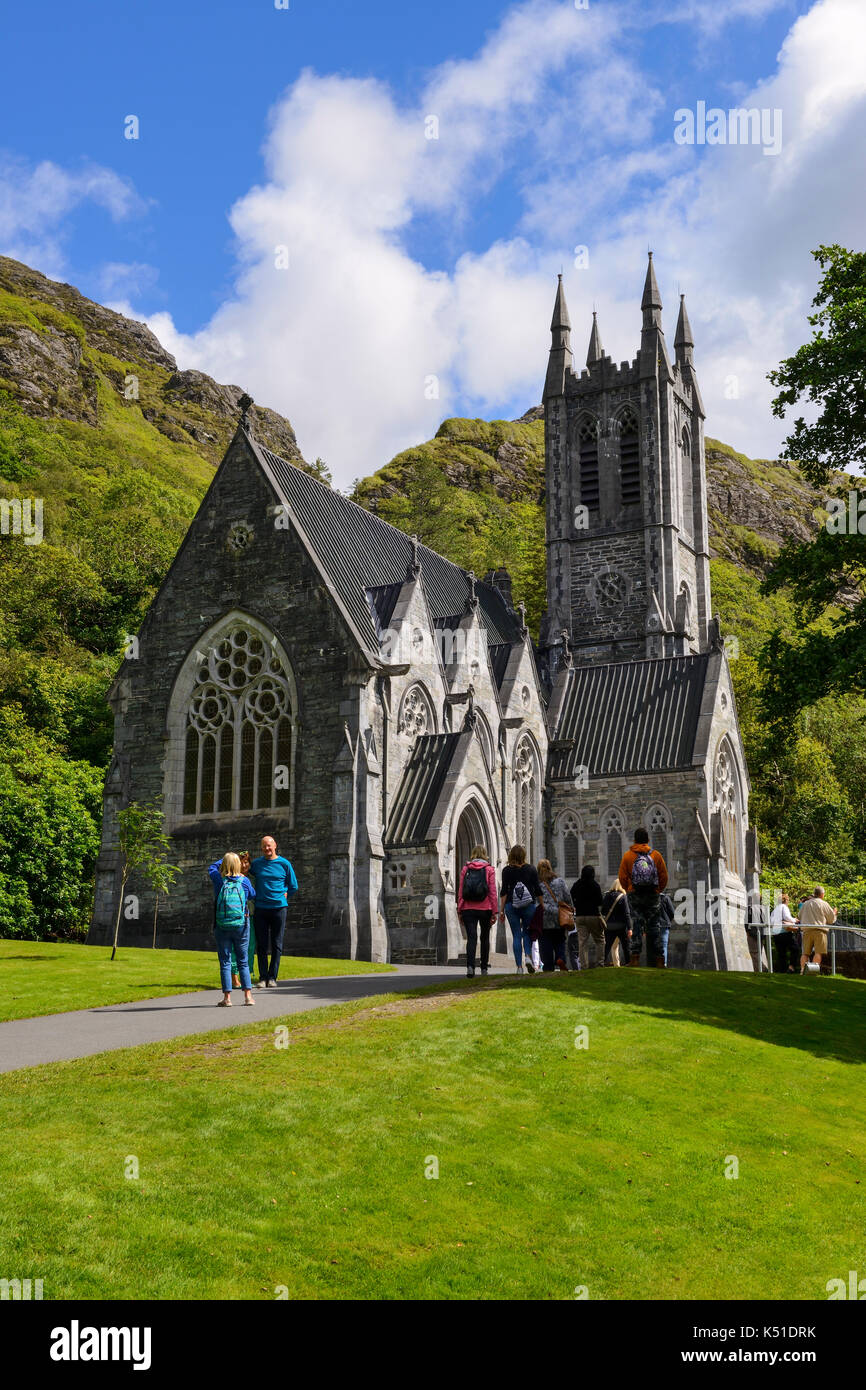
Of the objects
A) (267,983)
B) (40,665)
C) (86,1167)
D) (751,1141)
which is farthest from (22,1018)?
(40,665)

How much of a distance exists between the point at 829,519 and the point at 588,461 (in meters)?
36.8

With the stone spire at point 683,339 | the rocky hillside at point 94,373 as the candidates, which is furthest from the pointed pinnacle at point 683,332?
the rocky hillside at point 94,373

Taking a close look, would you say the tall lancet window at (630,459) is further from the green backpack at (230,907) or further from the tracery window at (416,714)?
the green backpack at (230,907)

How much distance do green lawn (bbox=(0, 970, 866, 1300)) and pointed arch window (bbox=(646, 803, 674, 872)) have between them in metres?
25.9

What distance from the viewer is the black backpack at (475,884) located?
70.6 ft

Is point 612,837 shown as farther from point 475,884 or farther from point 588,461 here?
point 588,461

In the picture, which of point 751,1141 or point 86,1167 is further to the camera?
point 751,1141

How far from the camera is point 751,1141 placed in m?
12.5

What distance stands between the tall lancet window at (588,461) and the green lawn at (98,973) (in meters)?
35.1

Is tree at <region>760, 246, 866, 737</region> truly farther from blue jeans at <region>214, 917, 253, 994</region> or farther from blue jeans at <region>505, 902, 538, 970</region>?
blue jeans at <region>214, 917, 253, 994</region>

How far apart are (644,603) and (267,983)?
3874cm

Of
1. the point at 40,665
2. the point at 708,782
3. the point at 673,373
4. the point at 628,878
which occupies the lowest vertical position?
the point at 628,878
